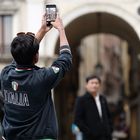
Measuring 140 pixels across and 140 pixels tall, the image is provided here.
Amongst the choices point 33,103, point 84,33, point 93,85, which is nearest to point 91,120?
point 93,85

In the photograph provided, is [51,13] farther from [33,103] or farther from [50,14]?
[33,103]

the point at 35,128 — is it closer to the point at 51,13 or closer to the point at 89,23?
the point at 51,13

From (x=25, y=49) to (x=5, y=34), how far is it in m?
16.6

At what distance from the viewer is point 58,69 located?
17.0ft

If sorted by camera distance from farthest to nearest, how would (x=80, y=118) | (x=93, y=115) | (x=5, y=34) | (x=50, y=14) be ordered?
(x=5, y=34) < (x=80, y=118) < (x=93, y=115) < (x=50, y=14)

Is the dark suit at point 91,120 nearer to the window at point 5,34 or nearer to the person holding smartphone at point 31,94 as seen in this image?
the person holding smartphone at point 31,94

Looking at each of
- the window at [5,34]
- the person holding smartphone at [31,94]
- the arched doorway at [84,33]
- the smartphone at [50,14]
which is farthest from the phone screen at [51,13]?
the arched doorway at [84,33]

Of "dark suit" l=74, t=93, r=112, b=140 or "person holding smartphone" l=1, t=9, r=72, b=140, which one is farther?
"dark suit" l=74, t=93, r=112, b=140

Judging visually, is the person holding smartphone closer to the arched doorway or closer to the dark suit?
the dark suit

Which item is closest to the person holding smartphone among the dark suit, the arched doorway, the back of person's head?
the back of person's head

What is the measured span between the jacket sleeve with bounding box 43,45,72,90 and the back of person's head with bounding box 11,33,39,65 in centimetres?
17

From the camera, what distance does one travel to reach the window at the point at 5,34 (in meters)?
21.4

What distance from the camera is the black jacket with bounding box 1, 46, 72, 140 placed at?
5.14m

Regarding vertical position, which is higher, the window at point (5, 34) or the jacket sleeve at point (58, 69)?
the jacket sleeve at point (58, 69)
